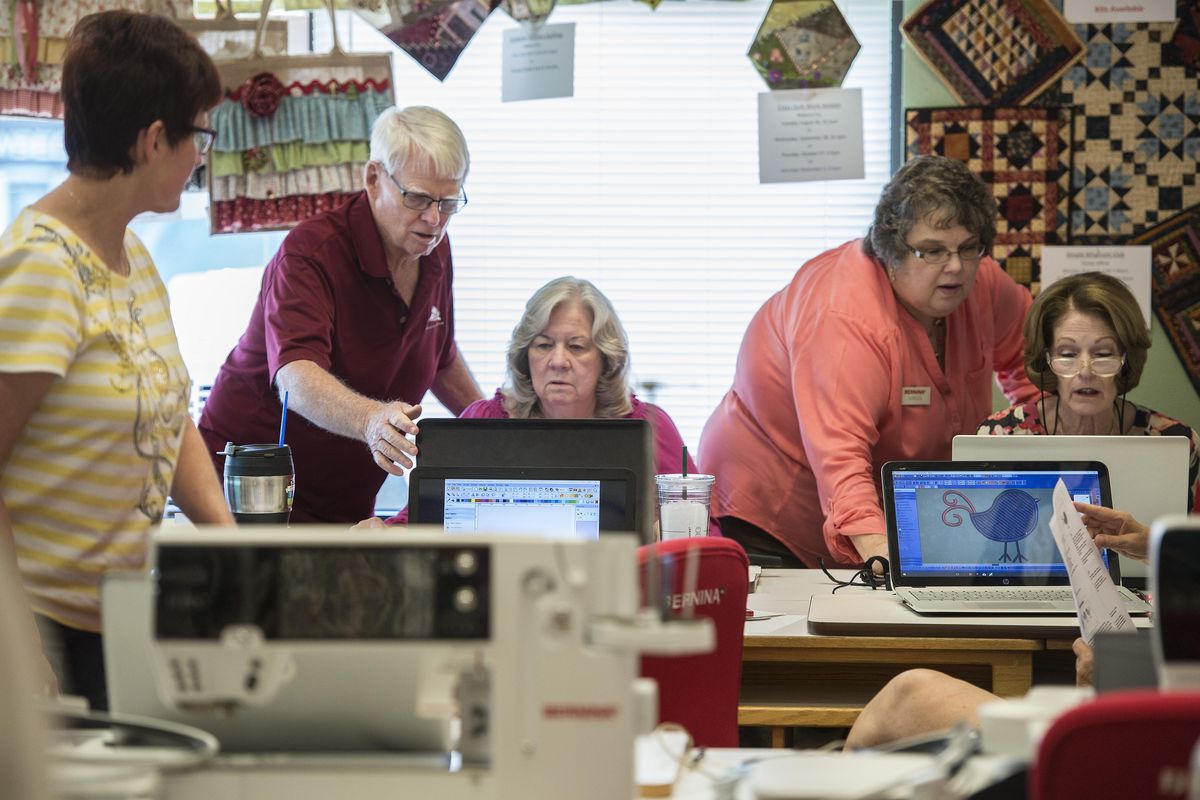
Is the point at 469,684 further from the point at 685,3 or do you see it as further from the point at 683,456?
the point at 685,3

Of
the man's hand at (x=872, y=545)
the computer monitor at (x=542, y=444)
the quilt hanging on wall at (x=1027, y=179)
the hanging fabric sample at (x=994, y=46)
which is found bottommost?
the man's hand at (x=872, y=545)

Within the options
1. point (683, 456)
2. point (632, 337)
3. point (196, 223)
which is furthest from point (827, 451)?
point (196, 223)

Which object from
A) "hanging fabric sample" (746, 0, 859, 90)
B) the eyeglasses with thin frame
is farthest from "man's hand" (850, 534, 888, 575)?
"hanging fabric sample" (746, 0, 859, 90)

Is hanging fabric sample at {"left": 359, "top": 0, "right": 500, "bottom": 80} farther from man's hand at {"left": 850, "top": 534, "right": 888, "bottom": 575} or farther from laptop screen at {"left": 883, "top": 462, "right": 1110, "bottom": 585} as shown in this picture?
laptop screen at {"left": 883, "top": 462, "right": 1110, "bottom": 585}

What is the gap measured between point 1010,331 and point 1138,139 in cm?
104

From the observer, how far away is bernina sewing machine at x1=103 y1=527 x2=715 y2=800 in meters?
1.20

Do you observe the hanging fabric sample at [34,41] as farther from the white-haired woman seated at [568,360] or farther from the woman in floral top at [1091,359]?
the woman in floral top at [1091,359]

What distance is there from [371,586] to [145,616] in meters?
0.24

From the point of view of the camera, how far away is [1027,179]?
13.7ft

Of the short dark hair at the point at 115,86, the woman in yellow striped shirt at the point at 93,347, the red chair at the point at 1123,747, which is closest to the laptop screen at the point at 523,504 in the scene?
the woman in yellow striped shirt at the point at 93,347

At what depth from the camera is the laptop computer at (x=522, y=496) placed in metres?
2.48

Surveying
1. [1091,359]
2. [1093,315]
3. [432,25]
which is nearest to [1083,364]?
[1091,359]

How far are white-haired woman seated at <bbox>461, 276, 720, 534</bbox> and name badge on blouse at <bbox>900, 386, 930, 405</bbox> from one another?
1.96ft

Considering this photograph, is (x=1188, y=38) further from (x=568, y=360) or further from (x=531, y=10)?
(x=568, y=360)
